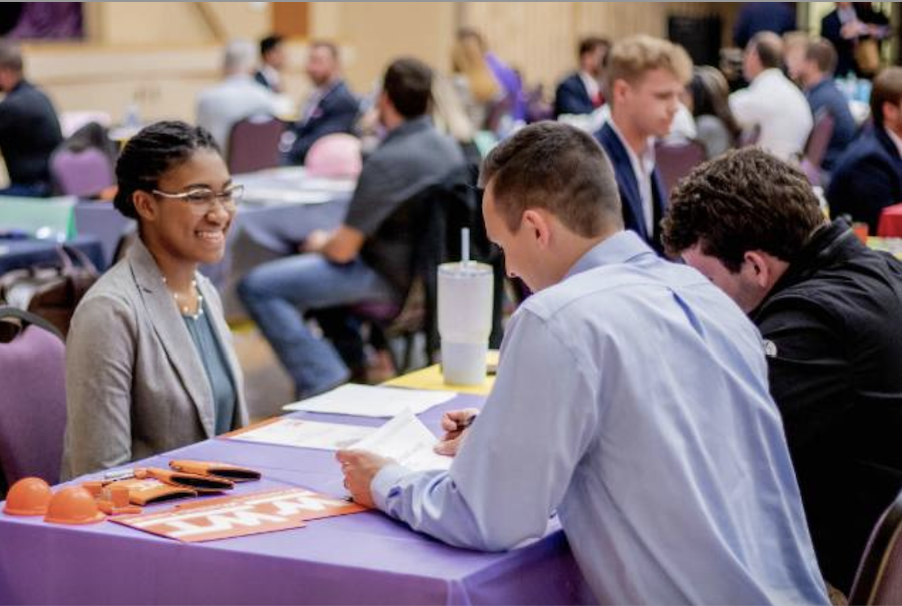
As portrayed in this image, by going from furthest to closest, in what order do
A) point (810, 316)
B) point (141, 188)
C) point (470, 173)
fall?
point (470, 173) → point (141, 188) → point (810, 316)

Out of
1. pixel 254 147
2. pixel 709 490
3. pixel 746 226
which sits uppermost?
pixel 746 226

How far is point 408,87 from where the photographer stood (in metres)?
5.67

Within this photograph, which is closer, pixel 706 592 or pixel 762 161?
pixel 706 592

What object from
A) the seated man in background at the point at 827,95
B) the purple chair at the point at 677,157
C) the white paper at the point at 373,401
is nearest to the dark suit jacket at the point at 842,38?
the seated man in background at the point at 827,95

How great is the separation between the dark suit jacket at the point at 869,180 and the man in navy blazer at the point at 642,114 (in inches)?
43.9

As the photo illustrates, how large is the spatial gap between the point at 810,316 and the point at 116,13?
11108mm

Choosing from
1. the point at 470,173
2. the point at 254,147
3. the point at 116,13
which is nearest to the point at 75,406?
the point at 470,173

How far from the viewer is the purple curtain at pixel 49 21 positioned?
12336 millimetres

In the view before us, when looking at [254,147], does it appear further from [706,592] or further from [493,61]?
[706,592]

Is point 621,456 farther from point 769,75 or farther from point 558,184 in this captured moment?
point 769,75

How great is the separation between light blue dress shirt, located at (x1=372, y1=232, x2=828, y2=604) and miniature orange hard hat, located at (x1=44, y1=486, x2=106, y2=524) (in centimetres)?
44

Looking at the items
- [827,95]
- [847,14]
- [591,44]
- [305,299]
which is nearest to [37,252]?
[305,299]

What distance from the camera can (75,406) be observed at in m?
2.86

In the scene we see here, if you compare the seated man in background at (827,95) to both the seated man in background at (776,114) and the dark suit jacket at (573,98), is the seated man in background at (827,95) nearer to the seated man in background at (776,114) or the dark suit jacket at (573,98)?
the seated man in background at (776,114)
